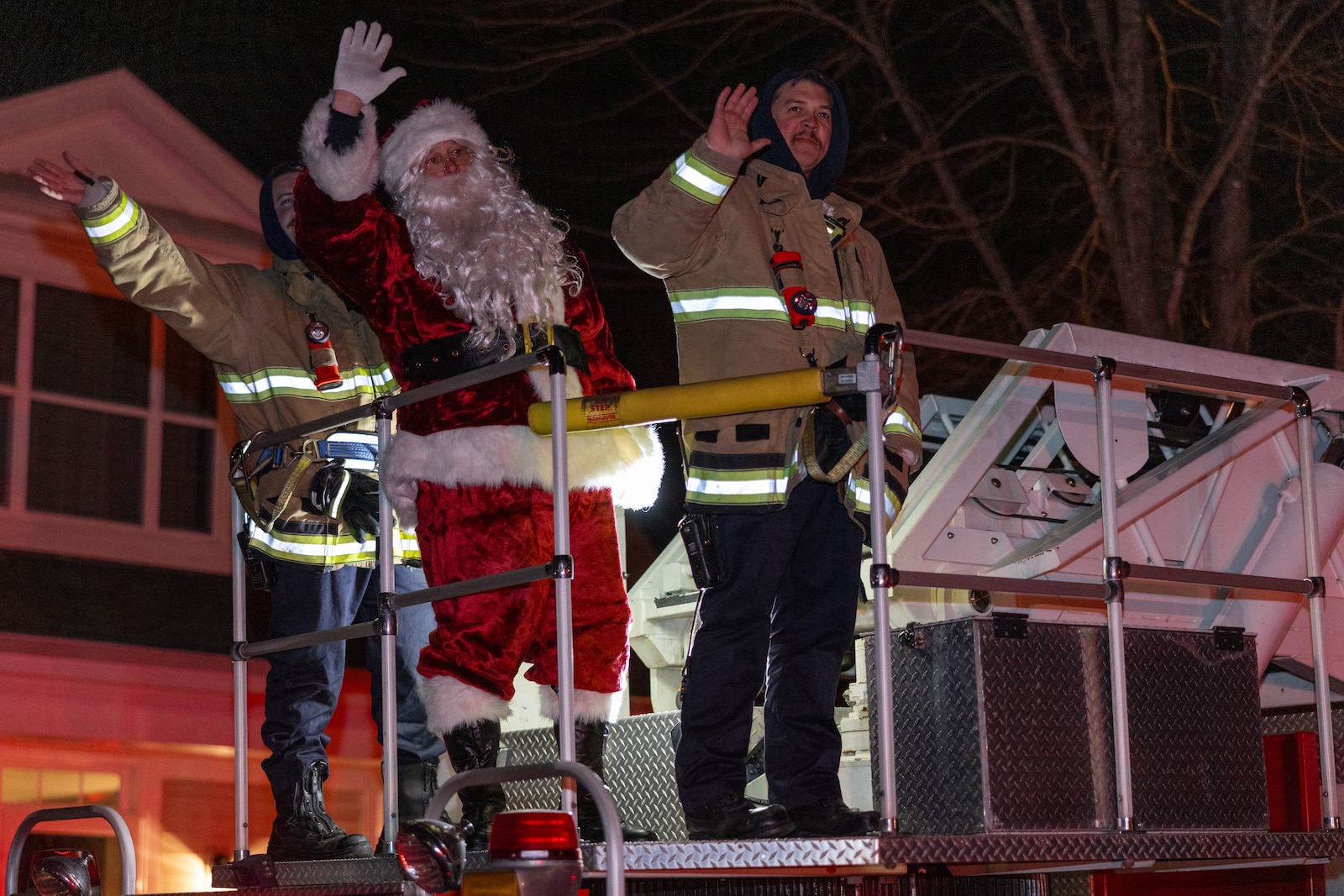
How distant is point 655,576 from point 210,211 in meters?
4.39

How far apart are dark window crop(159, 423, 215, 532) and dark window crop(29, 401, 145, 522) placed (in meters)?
0.19

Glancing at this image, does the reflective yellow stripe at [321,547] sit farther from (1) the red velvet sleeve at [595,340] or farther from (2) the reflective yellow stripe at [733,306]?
(2) the reflective yellow stripe at [733,306]

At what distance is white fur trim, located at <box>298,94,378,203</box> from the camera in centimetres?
452

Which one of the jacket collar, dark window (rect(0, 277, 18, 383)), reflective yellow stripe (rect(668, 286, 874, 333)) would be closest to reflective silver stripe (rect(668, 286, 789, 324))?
reflective yellow stripe (rect(668, 286, 874, 333))

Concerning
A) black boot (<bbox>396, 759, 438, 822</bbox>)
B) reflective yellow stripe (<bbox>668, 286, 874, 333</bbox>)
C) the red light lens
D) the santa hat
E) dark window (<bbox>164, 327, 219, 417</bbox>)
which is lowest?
the red light lens

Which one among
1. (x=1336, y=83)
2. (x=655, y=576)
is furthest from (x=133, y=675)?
(x=1336, y=83)

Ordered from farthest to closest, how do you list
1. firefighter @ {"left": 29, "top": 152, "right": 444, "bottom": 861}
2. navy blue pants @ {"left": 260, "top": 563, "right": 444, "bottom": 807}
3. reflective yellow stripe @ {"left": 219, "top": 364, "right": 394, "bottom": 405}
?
reflective yellow stripe @ {"left": 219, "top": 364, "right": 394, "bottom": 405}
navy blue pants @ {"left": 260, "top": 563, "right": 444, "bottom": 807}
firefighter @ {"left": 29, "top": 152, "right": 444, "bottom": 861}

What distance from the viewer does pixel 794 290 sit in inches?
175

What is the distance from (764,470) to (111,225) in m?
2.23

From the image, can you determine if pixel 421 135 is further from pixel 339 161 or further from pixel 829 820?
pixel 829 820

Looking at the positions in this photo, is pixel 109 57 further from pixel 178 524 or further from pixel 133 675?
pixel 133 675

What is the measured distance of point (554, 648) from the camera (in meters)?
4.57

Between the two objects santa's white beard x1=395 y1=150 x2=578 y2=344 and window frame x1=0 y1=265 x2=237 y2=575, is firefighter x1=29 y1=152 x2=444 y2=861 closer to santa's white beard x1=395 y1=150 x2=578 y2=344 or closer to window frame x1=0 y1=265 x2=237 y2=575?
santa's white beard x1=395 y1=150 x2=578 y2=344

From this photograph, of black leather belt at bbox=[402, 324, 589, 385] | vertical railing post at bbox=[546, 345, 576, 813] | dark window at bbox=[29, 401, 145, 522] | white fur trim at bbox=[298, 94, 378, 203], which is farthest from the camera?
dark window at bbox=[29, 401, 145, 522]
